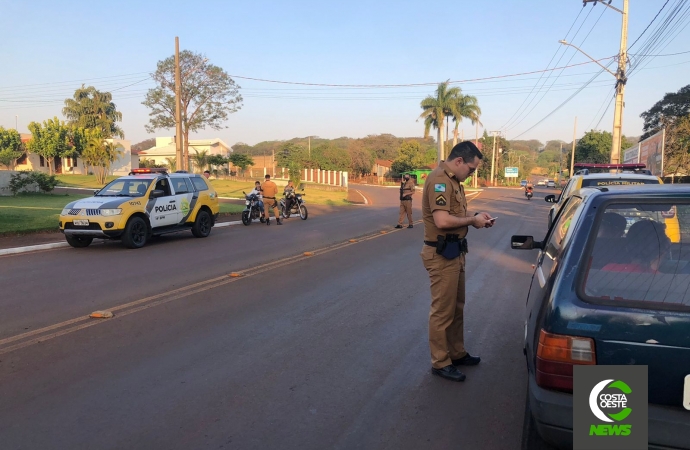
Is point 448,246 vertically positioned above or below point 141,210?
above

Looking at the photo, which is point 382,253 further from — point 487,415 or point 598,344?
point 598,344

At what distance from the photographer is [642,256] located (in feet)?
9.90

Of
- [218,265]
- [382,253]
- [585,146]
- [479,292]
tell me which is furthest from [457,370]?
[585,146]

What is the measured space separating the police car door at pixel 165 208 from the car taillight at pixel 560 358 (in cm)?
1192

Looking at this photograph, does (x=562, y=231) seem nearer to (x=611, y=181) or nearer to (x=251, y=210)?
(x=611, y=181)

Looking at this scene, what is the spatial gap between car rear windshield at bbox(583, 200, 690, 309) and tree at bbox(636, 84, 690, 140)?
48.6m

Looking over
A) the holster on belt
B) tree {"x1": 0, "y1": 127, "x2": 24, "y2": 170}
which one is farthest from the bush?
the holster on belt

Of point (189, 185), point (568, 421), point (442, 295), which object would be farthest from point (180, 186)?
point (568, 421)

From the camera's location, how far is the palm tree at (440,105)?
193 ft

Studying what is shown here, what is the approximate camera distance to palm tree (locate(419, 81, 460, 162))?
5888 centimetres

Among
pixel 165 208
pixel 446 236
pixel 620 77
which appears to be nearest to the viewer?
pixel 446 236

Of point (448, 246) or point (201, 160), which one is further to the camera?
point (201, 160)

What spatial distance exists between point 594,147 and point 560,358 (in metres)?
83.6

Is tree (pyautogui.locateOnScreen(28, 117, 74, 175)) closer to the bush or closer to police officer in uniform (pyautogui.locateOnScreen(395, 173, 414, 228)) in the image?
the bush
